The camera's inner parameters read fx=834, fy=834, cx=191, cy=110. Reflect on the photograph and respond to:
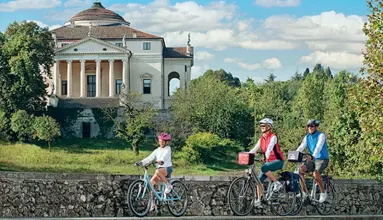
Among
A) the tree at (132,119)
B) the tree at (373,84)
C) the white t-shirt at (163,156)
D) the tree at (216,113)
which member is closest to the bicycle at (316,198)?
the white t-shirt at (163,156)

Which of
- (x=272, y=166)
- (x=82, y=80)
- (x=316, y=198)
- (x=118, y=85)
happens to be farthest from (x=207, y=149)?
(x=272, y=166)

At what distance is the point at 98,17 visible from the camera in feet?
366

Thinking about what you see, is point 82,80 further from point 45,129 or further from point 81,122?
point 45,129

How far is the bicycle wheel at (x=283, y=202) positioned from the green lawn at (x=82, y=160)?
4813 cm

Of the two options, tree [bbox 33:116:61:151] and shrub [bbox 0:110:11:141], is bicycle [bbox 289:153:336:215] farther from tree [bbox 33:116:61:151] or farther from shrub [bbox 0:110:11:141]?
shrub [bbox 0:110:11:141]

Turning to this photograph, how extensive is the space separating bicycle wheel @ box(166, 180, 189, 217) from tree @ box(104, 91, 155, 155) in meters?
61.3

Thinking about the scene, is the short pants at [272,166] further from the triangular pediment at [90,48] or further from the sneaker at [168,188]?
the triangular pediment at [90,48]

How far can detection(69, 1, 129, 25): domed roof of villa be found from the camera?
11150 centimetres

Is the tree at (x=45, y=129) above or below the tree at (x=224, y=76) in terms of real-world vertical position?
below

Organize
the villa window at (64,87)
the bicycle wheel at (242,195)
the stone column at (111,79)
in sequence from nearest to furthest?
the bicycle wheel at (242,195) < the stone column at (111,79) < the villa window at (64,87)

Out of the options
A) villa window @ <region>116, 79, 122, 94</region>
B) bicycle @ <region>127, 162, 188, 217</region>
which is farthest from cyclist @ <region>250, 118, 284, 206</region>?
villa window @ <region>116, 79, 122, 94</region>

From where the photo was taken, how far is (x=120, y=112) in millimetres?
93375

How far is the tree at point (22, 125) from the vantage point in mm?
80125

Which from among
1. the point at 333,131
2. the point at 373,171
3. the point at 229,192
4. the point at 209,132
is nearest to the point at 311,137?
the point at 229,192
